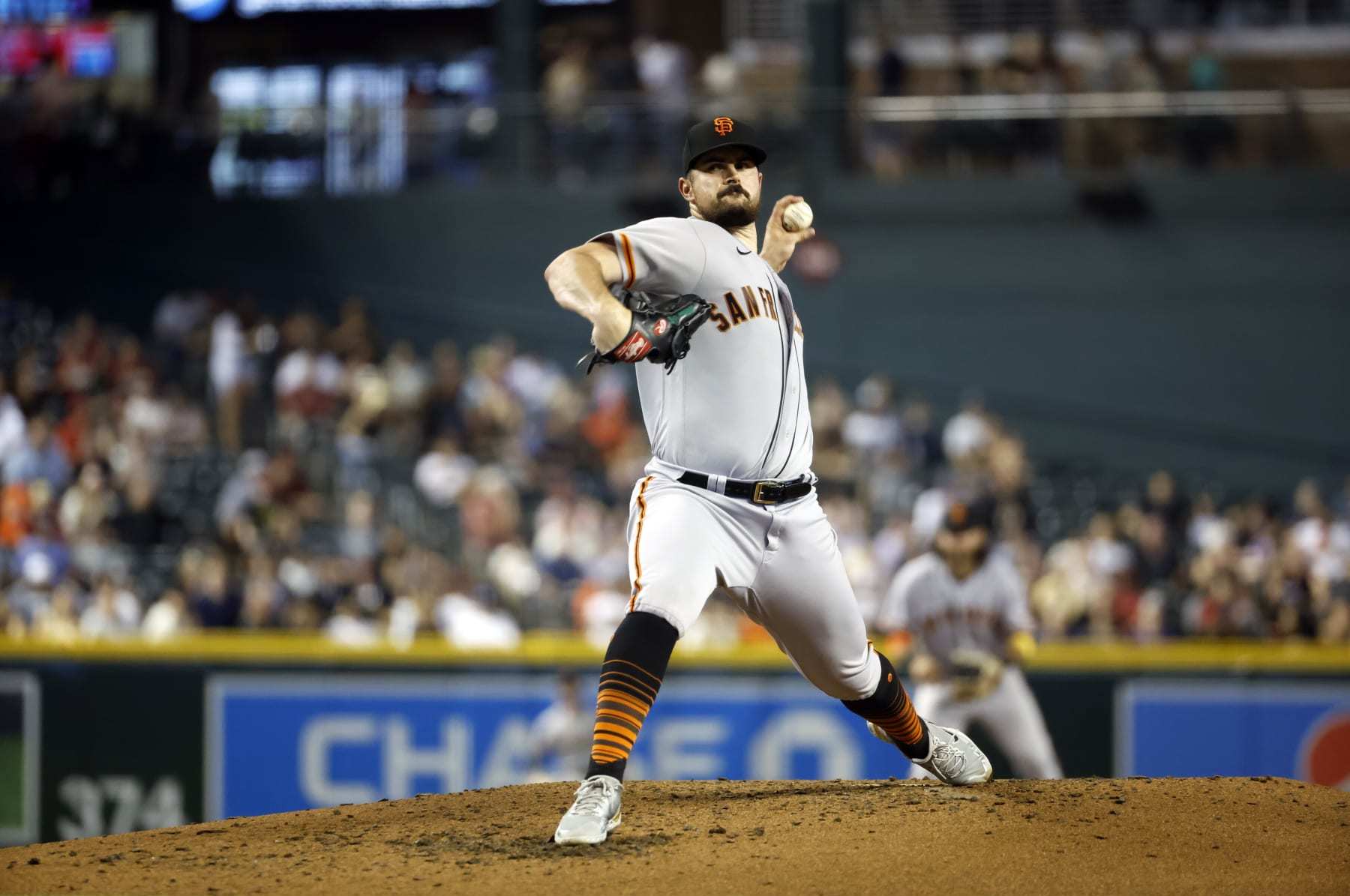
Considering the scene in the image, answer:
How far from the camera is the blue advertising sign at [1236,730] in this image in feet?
30.5

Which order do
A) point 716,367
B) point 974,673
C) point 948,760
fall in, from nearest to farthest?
1. point 716,367
2. point 948,760
3. point 974,673

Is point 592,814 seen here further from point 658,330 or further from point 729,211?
point 729,211

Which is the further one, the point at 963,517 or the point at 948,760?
the point at 963,517

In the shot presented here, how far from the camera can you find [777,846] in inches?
185

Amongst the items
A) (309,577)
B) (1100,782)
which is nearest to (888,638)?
(1100,782)

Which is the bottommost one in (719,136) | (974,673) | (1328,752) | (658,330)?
(1328,752)

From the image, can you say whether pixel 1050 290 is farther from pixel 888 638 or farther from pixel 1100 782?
pixel 1100 782

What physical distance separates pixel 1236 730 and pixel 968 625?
6.06 ft

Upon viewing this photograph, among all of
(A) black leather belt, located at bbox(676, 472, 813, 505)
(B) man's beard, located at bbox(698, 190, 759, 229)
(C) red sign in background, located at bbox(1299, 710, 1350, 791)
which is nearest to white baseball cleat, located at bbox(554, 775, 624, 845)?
(A) black leather belt, located at bbox(676, 472, 813, 505)

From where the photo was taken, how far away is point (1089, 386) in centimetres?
1683

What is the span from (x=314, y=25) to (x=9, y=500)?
40.7ft

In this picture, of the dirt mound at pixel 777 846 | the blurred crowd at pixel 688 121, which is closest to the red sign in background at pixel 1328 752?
the dirt mound at pixel 777 846

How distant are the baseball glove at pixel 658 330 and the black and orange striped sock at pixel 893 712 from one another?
1.30m

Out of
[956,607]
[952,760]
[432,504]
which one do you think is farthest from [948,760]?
[432,504]
